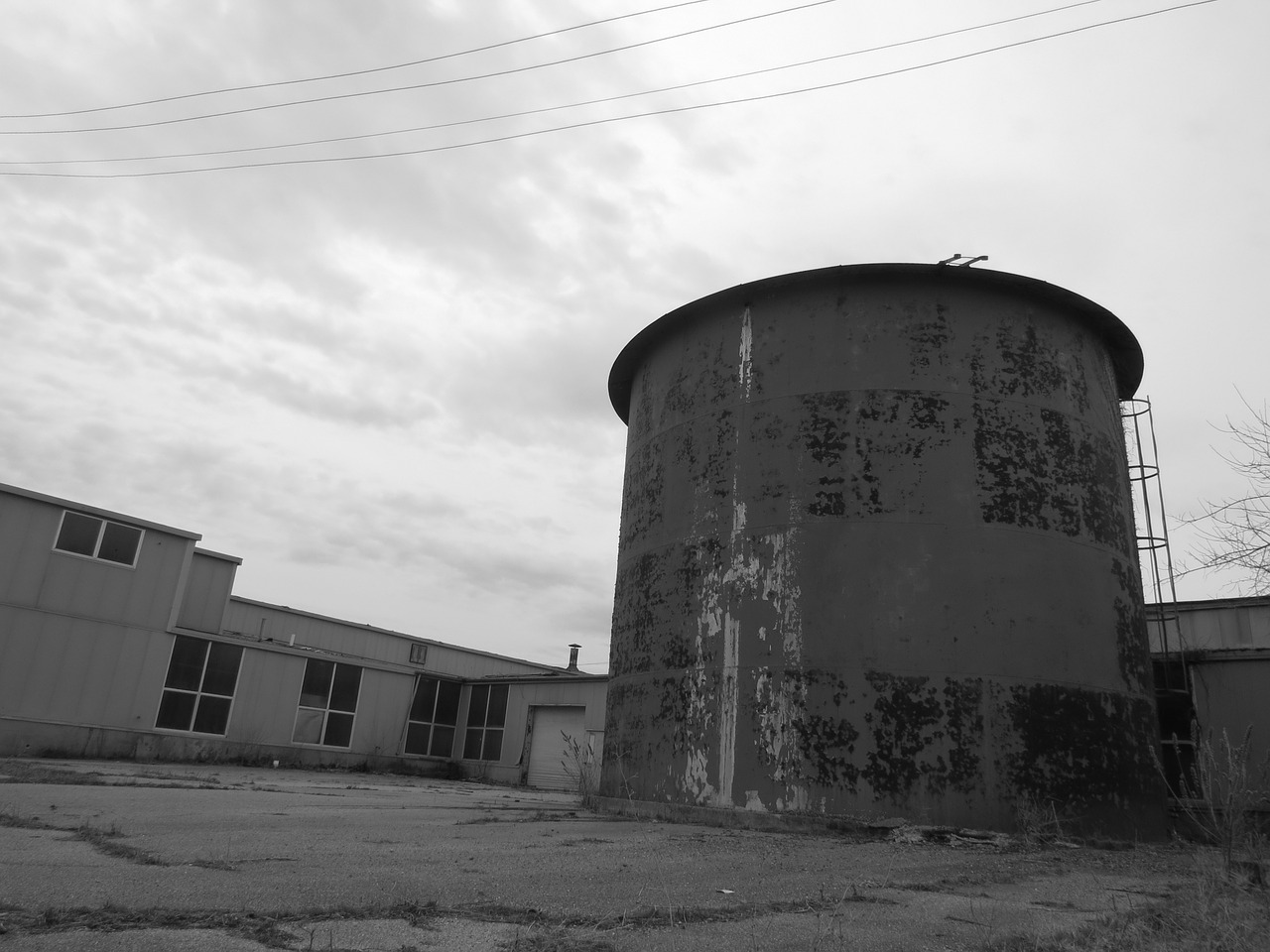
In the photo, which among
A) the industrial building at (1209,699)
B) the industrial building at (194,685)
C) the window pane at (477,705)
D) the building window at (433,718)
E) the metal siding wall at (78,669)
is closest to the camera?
the industrial building at (1209,699)

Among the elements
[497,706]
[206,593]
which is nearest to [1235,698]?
[497,706]

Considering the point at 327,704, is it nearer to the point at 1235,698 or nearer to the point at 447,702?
the point at 447,702

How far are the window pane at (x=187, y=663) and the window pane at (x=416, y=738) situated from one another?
6.76m

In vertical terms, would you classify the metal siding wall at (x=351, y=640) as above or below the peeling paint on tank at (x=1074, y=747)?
above

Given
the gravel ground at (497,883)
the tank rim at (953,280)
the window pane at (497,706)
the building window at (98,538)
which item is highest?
the tank rim at (953,280)

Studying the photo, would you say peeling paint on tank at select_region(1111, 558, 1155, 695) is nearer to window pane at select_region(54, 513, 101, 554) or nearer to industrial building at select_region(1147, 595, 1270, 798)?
industrial building at select_region(1147, 595, 1270, 798)

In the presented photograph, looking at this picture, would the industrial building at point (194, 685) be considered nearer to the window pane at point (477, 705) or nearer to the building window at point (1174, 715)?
the window pane at point (477, 705)

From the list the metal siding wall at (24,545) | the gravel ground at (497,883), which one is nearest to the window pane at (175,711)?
the metal siding wall at (24,545)

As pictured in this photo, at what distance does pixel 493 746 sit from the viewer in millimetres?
24859

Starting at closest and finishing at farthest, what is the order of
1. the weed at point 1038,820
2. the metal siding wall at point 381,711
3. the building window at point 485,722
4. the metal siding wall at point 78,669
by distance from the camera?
the weed at point 1038,820 → the metal siding wall at point 78,669 → the metal siding wall at point 381,711 → the building window at point 485,722

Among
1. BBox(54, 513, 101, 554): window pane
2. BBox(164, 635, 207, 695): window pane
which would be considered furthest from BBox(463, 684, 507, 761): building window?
BBox(54, 513, 101, 554): window pane

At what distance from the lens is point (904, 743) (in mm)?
8289

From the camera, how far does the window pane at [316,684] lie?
22.4 metres

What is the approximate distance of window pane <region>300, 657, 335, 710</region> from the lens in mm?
22422
